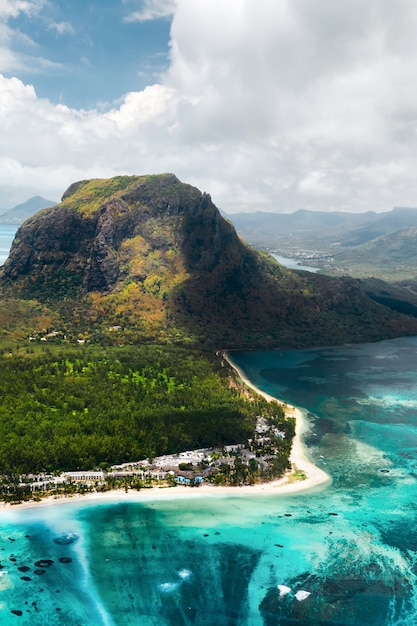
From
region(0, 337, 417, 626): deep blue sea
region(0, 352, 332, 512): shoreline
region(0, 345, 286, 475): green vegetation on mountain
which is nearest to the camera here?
region(0, 337, 417, 626): deep blue sea

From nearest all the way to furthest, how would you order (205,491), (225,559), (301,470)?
(225,559)
(205,491)
(301,470)

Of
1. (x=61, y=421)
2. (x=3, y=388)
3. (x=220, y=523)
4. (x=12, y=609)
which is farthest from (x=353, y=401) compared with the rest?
(x=12, y=609)

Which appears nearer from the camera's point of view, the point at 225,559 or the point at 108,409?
the point at 225,559

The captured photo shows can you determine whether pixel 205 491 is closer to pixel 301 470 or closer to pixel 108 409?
pixel 301 470

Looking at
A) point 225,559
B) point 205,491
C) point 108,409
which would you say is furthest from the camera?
point 108,409

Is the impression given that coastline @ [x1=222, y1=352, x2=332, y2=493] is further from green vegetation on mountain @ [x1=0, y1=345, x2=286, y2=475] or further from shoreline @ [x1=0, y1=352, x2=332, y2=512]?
green vegetation on mountain @ [x1=0, y1=345, x2=286, y2=475]

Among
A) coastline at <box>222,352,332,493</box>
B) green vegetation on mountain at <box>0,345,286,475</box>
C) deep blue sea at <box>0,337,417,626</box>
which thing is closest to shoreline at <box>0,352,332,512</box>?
coastline at <box>222,352,332,493</box>

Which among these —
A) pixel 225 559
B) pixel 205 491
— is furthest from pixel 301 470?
pixel 225 559

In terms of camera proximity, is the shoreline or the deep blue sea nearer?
the deep blue sea
